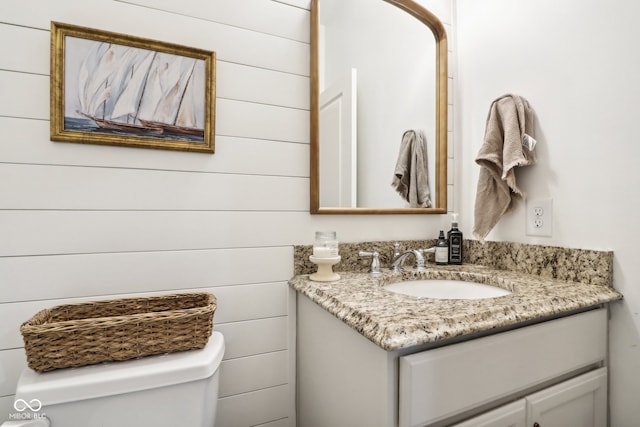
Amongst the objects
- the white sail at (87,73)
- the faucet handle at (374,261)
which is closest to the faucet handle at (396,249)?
the faucet handle at (374,261)

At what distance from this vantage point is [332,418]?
0.79 metres

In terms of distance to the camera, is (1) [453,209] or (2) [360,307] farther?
(1) [453,209]

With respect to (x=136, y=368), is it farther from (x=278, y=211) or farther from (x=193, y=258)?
(x=278, y=211)

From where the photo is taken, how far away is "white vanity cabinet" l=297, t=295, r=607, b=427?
1.95 ft

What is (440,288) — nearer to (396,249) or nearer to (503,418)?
(396,249)

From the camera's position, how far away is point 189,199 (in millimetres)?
936

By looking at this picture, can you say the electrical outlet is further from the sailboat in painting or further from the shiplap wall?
the sailboat in painting

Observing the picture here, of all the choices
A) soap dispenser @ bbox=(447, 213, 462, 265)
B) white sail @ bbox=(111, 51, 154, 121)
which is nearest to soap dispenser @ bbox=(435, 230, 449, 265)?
soap dispenser @ bbox=(447, 213, 462, 265)

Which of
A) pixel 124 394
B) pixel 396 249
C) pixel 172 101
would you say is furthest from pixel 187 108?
pixel 396 249

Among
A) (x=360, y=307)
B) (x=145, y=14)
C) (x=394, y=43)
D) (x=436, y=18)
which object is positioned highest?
(x=436, y=18)

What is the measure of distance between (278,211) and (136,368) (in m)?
0.57

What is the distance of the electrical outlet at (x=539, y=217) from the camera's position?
40.4 inches

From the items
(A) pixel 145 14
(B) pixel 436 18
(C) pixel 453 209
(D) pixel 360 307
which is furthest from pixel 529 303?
(A) pixel 145 14

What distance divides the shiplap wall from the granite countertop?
0.72 feet
